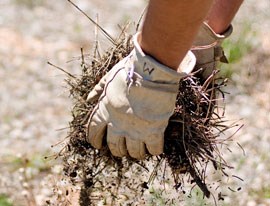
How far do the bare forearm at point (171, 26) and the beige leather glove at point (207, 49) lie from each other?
43 cm

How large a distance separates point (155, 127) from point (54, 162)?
4.38ft

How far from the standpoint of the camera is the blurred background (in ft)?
11.6

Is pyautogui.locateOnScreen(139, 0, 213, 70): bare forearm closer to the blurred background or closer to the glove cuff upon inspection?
the glove cuff

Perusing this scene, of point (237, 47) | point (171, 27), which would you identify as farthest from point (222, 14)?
point (237, 47)

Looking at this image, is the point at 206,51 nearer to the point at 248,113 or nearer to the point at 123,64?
the point at 123,64

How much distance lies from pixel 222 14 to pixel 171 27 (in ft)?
2.20

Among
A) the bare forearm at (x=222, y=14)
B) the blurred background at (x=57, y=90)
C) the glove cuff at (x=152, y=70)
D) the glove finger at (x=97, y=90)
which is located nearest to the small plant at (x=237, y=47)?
the blurred background at (x=57, y=90)

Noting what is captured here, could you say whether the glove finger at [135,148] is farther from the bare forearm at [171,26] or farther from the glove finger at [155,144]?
the bare forearm at [171,26]

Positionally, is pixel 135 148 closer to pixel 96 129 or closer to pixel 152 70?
pixel 96 129

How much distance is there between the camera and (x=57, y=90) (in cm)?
427

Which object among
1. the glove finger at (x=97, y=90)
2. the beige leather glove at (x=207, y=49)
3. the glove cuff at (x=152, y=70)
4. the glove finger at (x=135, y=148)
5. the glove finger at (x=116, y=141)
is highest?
the beige leather glove at (x=207, y=49)

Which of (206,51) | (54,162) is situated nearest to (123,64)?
(206,51)

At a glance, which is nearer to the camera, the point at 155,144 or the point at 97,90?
the point at 155,144

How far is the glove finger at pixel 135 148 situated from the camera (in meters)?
2.46
